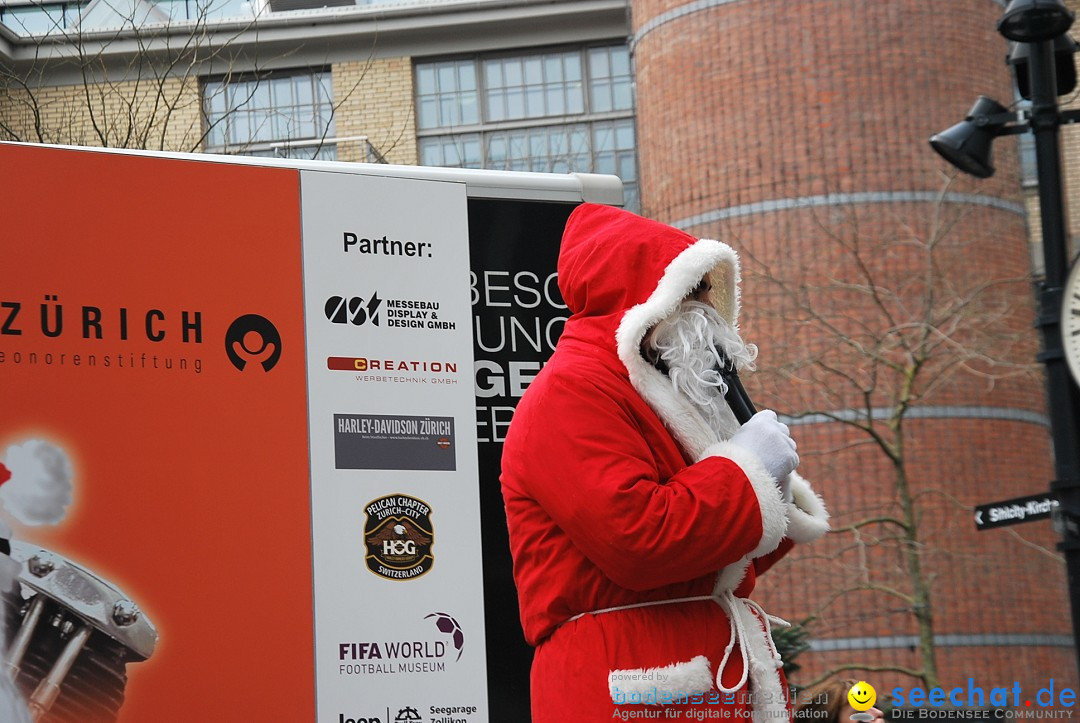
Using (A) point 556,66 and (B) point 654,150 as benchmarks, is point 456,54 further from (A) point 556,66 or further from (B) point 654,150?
(B) point 654,150

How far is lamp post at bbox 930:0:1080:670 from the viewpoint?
5.19 m

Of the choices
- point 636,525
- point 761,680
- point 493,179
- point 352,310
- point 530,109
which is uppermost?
point 530,109

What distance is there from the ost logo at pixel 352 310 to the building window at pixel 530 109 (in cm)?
1615

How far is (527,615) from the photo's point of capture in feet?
10.5

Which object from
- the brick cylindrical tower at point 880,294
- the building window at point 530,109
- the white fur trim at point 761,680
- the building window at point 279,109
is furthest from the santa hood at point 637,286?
the building window at point 530,109

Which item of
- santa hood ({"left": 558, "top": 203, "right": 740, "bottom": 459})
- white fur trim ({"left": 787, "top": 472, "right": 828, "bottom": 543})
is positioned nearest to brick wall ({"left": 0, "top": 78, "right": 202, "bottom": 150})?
santa hood ({"left": 558, "top": 203, "right": 740, "bottom": 459})

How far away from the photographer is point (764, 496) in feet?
9.87

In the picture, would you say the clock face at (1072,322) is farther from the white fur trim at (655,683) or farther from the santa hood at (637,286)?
the white fur trim at (655,683)

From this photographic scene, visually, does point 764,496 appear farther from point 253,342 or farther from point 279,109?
point 279,109

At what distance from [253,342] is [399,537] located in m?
0.76

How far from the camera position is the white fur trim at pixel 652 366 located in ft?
10.4

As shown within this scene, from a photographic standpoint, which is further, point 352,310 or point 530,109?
point 530,109

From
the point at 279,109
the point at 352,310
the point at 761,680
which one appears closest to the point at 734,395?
the point at 761,680

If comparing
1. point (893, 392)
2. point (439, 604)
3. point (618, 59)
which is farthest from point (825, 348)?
point (439, 604)
